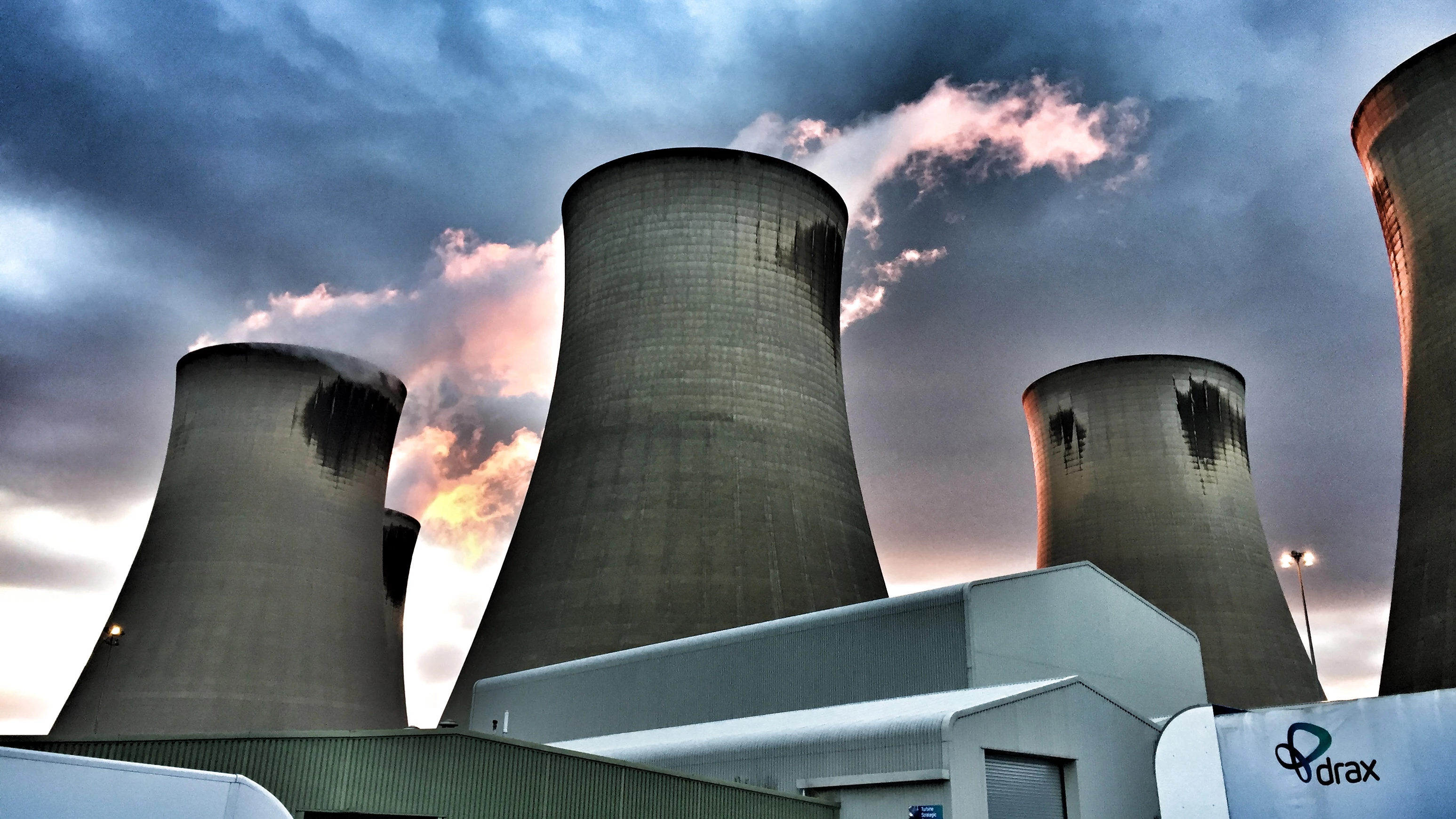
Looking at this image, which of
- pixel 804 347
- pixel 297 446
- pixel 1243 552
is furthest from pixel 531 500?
pixel 1243 552

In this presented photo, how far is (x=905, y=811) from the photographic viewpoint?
34.0ft

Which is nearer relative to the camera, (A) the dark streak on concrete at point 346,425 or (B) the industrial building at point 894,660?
(B) the industrial building at point 894,660

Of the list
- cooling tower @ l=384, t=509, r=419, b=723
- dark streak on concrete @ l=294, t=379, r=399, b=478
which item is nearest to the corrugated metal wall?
dark streak on concrete @ l=294, t=379, r=399, b=478

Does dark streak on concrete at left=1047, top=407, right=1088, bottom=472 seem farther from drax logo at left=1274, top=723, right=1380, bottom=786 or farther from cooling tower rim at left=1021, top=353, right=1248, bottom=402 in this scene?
drax logo at left=1274, top=723, right=1380, bottom=786

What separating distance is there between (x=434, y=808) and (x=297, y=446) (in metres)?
16.2

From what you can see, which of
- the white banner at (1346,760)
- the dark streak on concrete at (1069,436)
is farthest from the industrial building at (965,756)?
the dark streak on concrete at (1069,436)

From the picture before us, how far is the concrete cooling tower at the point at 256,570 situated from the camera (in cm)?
2164

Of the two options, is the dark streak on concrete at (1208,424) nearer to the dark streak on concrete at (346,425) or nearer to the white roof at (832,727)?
the white roof at (832,727)

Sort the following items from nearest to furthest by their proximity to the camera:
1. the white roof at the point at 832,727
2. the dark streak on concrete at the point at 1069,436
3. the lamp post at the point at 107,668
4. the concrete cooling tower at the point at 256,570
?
the white roof at the point at 832,727, the lamp post at the point at 107,668, the concrete cooling tower at the point at 256,570, the dark streak on concrete at the point at 1069,436

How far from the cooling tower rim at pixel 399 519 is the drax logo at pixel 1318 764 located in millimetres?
29416

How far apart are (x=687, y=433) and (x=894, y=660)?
612 centimetres

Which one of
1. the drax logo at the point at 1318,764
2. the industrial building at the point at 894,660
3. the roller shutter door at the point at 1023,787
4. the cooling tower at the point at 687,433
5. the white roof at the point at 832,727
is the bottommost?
the drax logo at the point at 1318,764

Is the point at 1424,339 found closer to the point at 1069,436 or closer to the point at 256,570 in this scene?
the point at 1069,436

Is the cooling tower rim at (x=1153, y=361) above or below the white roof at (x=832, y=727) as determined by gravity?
above
